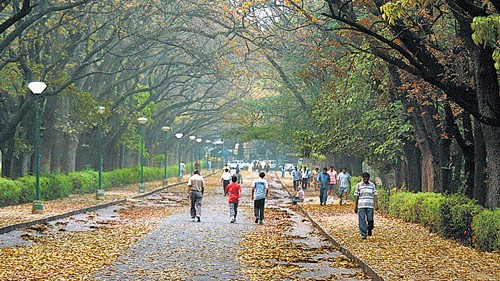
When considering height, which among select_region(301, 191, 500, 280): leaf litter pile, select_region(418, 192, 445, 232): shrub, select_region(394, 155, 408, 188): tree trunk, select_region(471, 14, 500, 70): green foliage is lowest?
select_region(301, 191, 500, 280): leaf litter pile

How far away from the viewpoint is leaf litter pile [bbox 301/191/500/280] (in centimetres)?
1335

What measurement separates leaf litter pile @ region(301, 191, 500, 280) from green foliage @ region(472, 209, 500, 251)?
9.4 inches

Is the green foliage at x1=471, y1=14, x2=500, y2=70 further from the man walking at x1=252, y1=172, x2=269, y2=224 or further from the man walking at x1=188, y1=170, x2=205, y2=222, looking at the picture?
the man walking at x1=188, y1=170, x2=205, y2=222

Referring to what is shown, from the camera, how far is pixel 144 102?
57.1 metres

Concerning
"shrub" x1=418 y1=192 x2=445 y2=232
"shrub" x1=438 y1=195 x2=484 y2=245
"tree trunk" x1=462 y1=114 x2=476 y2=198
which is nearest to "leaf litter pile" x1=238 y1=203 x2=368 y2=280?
"shrub" x1=438 y1=195 x2=484 y2=245

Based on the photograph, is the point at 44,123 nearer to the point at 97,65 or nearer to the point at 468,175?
the point at 97,65

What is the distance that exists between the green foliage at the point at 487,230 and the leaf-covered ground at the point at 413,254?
0.25 m

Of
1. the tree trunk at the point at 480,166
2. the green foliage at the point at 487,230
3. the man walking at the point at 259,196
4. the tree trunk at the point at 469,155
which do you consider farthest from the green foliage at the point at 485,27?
the man walking at the point at 259,196

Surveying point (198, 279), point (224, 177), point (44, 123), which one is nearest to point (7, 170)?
point (44, 123)

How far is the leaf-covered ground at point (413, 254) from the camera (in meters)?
13.4

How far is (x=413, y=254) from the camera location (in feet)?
53.9

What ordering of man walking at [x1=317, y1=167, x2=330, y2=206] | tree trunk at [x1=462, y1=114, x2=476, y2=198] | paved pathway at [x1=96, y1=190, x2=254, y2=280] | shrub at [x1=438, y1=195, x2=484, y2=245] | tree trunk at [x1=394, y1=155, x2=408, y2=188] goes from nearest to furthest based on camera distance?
paved pathway at [x1=96, y1=190, x2=254, y2=280], shrub at [x1=438, y1=195, x2=484, y2=245], tree trunk at [x1=462, y1=114, x2=476, y2=198], man walking at [x1=317, y1=167, x2=330, y2=206], tree trunk at [x1=394, y1=155, x2=408, y2=188]

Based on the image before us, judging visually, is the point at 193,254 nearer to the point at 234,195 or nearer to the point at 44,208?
the point at 234,195

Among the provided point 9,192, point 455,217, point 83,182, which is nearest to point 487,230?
point 455,217
